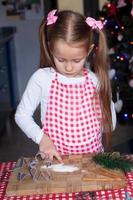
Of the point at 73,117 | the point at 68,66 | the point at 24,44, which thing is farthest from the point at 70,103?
the point at 24,44

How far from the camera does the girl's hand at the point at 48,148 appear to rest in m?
1.23

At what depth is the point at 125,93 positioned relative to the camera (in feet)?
9.96

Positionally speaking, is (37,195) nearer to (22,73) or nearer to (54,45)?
(54,45)

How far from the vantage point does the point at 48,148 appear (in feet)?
4.18

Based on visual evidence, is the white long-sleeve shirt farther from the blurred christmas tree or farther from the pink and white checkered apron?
the blurred christmas tree

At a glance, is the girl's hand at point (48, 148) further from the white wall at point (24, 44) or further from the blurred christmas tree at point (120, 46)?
the white wall at point (24, 44)

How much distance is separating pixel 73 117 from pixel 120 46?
1.67m

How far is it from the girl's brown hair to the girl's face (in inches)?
0.6

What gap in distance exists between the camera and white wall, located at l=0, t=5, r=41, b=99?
5105mm

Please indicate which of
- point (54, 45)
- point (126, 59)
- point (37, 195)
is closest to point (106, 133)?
point (54, 45)

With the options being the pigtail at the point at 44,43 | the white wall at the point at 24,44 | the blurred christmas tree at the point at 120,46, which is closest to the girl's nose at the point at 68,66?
the pigtail at the point at 44,43

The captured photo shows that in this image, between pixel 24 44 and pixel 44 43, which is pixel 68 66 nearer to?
pixel 44 43

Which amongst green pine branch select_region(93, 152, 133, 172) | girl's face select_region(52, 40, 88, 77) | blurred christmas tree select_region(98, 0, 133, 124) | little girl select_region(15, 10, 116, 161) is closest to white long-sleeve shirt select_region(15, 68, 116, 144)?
little girl select_region(15, 10, 116, 161)

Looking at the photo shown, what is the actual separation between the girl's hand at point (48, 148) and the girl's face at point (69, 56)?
219mm
